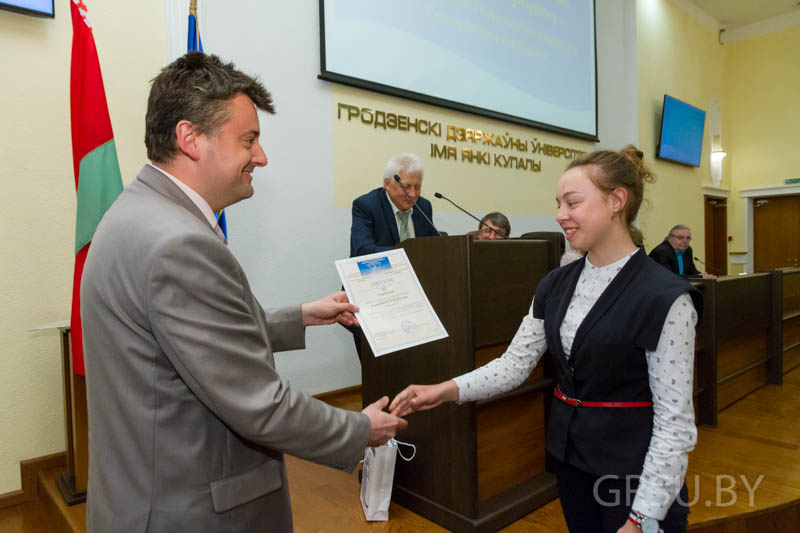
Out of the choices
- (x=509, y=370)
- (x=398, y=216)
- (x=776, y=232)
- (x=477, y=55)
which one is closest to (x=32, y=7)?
(x=398, y=216)

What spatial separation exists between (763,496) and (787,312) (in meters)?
3.23

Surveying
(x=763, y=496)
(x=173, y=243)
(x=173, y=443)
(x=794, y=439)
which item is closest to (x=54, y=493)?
(x=173, y=443)

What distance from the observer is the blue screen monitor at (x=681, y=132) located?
741 cm

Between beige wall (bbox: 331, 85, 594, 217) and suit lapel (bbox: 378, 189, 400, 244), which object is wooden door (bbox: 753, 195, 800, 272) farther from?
suit lapel (bbox: 378, 189, 400, 244)

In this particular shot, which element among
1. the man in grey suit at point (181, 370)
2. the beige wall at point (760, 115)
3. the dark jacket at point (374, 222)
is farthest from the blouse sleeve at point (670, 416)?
the beige wall at point (760, 115)

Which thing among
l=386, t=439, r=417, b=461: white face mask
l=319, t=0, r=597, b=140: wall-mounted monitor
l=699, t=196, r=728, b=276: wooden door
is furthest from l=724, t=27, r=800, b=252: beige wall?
l=386, t=439, r=417, b=461: white face mask

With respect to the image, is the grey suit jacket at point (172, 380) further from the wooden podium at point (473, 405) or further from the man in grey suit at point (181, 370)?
the wooden podium at point (473, 405)

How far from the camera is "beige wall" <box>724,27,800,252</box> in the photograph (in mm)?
8922

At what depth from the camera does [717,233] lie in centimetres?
946

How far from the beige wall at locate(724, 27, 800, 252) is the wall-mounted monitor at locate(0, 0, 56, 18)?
34.1 ft

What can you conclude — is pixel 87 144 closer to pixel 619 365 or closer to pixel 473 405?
pixel 473 405

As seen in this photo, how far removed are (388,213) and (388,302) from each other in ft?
4.68

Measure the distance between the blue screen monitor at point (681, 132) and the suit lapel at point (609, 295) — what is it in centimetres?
715

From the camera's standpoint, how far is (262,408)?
0.91 meters
